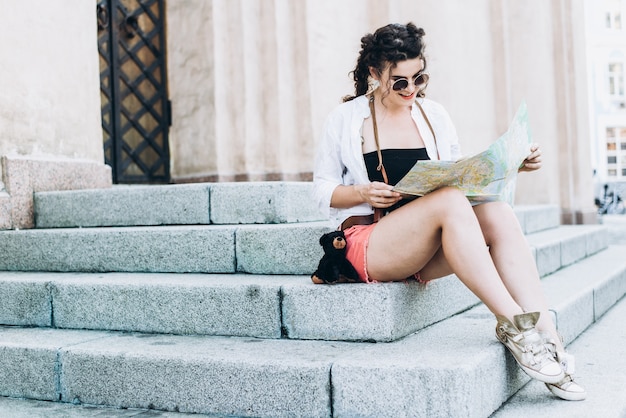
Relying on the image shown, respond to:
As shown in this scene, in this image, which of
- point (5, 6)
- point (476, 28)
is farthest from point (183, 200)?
point (476, 28)

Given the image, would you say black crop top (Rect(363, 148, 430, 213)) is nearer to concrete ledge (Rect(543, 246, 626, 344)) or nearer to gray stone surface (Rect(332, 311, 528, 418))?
gray stone surface (Rect(332, 311, 528, 418))

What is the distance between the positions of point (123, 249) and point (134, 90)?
10.5 ft

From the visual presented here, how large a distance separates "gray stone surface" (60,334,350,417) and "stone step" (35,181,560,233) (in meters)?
1.21

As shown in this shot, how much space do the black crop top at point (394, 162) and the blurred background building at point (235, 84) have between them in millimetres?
2937

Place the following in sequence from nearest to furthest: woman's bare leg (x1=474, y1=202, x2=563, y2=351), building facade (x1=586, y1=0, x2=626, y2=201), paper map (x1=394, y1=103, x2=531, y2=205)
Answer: paper map (x1=394, y1=103, x2=531, y2=205) → woman's bare leg (x1=474, y1=202, x2=563, y2=351) → building facade (x1=586, y1=0, x2=626, y2=201)

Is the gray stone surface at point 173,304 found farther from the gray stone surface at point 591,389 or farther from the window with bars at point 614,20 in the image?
the window with bars at point 614,20

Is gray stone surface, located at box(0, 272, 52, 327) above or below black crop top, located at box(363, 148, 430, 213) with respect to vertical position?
below

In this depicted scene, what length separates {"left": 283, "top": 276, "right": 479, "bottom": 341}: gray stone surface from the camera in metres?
3.27

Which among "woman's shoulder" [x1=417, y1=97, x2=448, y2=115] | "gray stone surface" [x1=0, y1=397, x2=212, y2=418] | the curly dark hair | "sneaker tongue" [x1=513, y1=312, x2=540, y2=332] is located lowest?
"gray stone surface" [x1=0, y1=397, x2=212, y2=418]

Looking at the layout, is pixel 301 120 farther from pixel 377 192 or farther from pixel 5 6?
pixel 377 192

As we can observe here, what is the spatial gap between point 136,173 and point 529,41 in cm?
556

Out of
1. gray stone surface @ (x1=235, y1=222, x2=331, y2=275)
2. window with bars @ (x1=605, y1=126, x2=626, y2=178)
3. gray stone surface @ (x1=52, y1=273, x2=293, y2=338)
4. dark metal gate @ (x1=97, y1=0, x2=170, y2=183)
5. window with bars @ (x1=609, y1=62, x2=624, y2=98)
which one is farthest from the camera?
window with bars @ (x1=609, y1=62, x2=624, y2=98)

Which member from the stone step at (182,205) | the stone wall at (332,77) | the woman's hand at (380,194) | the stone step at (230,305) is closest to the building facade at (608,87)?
the stone wall at (332,77)

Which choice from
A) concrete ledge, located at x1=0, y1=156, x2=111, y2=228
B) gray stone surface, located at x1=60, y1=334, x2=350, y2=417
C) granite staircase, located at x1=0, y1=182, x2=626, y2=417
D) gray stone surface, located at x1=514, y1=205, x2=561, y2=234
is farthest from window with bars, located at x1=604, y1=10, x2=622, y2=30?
gray stone surface, located at x1=60, y1=334, x2=350, y2=417
